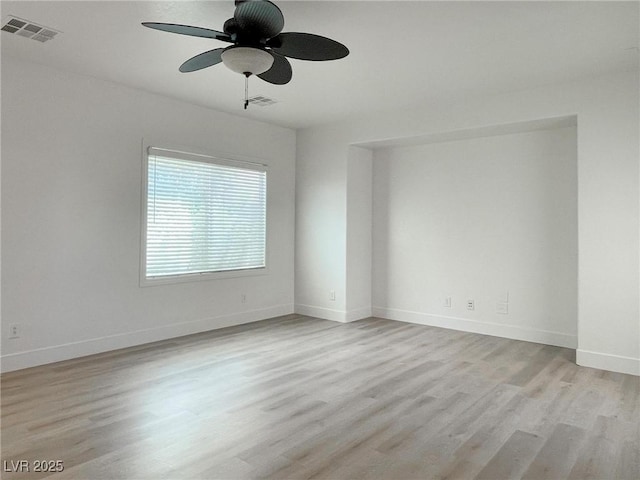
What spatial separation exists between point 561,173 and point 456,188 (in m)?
1.21

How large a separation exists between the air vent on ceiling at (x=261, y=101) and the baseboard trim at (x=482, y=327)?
126 inches

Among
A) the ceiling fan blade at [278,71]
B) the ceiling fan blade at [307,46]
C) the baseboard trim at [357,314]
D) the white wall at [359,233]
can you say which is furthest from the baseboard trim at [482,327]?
the ceiling fan blade at [307,46]

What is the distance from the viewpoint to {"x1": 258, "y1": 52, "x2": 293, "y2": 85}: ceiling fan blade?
3066mm

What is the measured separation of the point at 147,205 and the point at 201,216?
2.30ft

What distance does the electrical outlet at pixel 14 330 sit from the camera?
393cm

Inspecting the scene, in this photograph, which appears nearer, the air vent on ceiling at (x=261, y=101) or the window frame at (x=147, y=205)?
the window frame at (x=147, y=205)

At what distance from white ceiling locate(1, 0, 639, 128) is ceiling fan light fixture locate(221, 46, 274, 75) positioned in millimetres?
433

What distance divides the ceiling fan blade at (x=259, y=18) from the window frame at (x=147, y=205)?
105 inches

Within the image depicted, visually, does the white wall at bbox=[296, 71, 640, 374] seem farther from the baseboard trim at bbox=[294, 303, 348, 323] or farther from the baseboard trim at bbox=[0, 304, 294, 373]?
the baseboard trim at bbox=[0, 304, 294, 373]

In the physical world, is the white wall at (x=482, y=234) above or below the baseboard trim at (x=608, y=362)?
above

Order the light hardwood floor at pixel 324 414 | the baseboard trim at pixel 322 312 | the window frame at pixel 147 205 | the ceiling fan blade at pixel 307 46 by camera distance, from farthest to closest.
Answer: the baseboard trim at pixel 322 312, the window frame at pixel 147 205, the ceiling fan blade at pixel 307 46, the light hardwood floor at pixel 324 414

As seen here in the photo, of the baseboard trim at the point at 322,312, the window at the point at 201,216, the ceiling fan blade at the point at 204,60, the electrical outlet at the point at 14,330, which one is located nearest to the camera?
the ceiling fan blade at the point at 204,60

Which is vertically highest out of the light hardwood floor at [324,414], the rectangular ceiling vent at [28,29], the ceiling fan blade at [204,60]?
the rectangular ceiling vent at [28,29]

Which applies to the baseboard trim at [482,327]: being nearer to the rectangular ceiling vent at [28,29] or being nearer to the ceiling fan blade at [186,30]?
the ceiling fan blade at [186,30]
